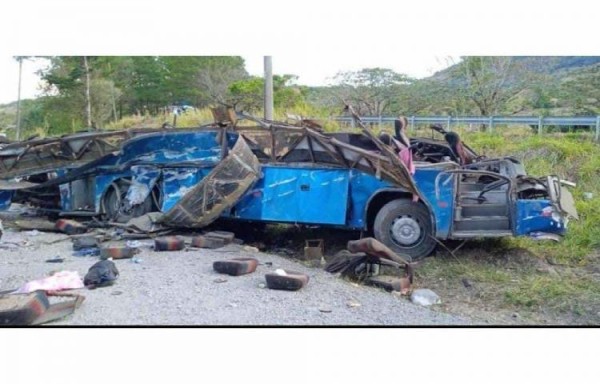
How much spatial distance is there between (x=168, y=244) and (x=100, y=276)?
1.72m

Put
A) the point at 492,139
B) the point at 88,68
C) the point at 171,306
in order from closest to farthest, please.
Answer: the point at 171,306 → the point at 492,139 → the point at 88,68

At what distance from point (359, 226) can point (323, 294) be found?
2212 millimetres

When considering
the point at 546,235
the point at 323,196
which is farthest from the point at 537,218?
the point at 323,196

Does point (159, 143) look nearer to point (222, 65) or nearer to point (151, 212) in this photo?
point (151, 212)

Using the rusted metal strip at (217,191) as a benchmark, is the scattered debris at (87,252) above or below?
below

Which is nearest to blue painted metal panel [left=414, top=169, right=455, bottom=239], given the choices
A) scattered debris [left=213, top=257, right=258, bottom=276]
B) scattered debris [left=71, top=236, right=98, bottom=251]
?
scattered debris [left=213, top=257, right=258, bottom=276]

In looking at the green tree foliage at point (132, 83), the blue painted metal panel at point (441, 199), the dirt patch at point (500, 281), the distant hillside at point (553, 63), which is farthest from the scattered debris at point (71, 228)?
the distant hillside at point (553, 63)

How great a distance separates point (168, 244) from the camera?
7777 millimetres

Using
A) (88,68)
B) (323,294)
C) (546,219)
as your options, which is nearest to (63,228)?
(323,294)

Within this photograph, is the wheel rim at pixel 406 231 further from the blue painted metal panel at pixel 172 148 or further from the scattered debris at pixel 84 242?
the scattered debris at pixel 84 242

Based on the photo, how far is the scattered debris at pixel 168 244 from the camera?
7781mm

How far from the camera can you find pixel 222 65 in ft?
78.3

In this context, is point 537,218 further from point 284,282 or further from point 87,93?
point 87,93

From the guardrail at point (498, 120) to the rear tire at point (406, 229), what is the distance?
445 centimetres
